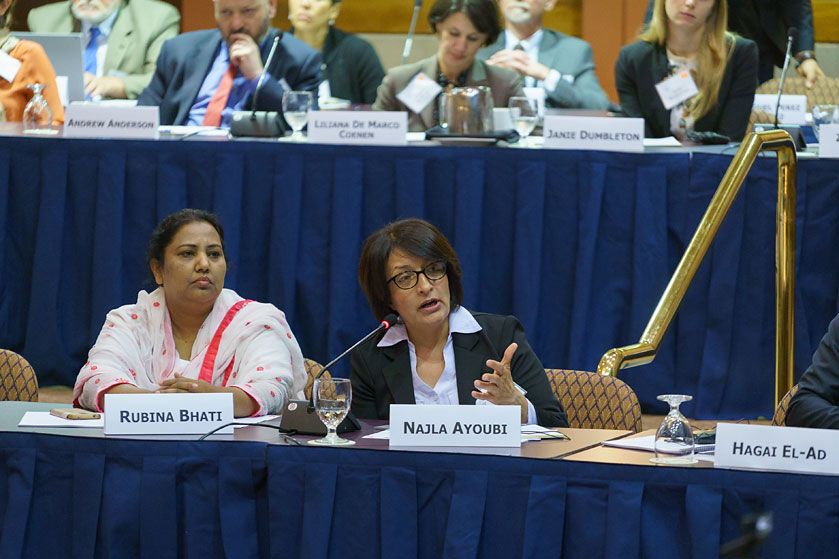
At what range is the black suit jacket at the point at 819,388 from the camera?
7.16 ft

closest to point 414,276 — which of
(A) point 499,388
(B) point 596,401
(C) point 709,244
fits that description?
(A) point 499,388

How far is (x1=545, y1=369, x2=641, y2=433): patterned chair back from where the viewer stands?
2.42m

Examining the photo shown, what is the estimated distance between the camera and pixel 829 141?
141 inches

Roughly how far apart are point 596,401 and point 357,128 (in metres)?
1.57

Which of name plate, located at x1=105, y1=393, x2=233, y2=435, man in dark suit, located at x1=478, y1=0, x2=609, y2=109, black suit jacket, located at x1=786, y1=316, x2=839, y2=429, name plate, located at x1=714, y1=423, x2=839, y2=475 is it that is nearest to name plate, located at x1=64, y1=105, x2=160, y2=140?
man in dark suit, located at x1=478, y1=0, x2=609, y2=109

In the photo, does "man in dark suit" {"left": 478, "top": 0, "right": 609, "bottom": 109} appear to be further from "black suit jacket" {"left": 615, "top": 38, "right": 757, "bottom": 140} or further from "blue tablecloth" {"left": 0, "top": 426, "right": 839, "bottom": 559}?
"blue tablecloth" {"left": 0, "top": 426, "right": 839, "bottom": 559}

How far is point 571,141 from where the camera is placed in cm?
370

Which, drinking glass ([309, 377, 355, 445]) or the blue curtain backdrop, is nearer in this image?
drinking glass ([309, 377, 355, 445])

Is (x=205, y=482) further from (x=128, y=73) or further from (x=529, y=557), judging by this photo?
(x=128, y=73)

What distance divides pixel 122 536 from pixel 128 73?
14.0 feet

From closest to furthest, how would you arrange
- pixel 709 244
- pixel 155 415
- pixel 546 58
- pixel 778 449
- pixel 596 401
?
pixel 778 449, pixel 155 415, pixel 596 401, pixel 709 244, pixel 546 58

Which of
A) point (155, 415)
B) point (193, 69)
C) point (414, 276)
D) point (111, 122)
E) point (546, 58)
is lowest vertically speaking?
point (155, 415)

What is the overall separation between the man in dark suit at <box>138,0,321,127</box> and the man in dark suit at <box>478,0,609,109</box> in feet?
2.57

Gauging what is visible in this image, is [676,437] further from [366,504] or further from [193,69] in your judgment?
[193,69]
